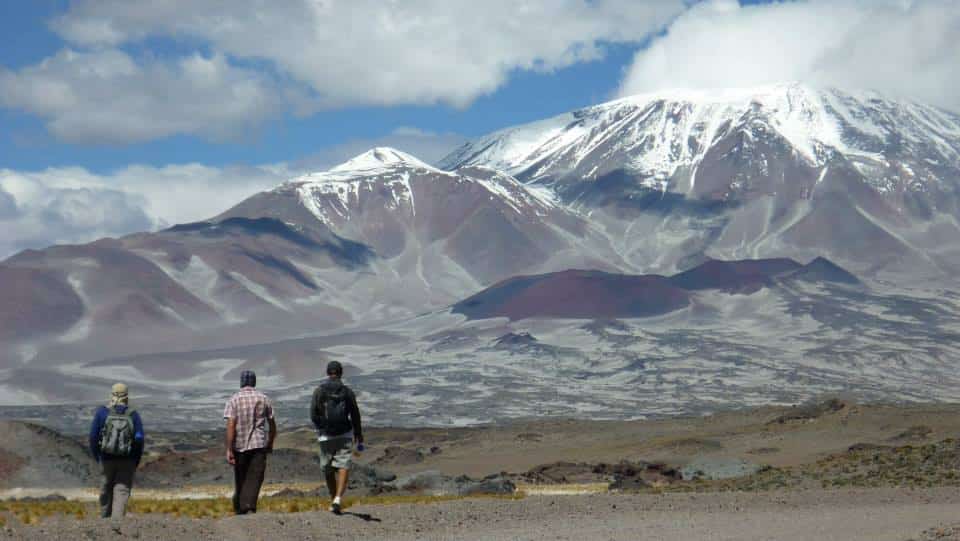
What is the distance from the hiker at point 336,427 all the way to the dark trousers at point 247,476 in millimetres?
805

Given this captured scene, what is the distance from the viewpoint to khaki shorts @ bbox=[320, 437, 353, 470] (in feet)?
56.5

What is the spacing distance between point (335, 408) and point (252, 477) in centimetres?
133

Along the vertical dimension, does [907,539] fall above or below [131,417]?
below

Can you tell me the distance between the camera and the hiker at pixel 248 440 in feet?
55.2

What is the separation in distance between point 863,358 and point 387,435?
349 ft

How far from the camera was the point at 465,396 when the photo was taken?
156 meters

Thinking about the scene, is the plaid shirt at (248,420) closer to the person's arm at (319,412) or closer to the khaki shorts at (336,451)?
the person's arm at (319,412)

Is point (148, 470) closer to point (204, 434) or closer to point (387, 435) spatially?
point (387, 435)

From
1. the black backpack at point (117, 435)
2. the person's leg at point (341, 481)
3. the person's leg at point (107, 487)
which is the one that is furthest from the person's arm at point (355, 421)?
the person's leg at point (107, 487)

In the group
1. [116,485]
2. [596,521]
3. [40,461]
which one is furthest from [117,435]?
[40,461]

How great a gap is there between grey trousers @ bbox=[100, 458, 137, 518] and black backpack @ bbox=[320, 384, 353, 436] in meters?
2.41

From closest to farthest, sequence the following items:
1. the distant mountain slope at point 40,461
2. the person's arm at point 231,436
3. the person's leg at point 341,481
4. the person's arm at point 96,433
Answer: the person's arm at point 96,433 → the person's arm at point 231,436 → the person's leg at point 341,481 → the distant mountain slope at point 40,461

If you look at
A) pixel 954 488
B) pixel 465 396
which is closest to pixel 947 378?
pixel 465 396

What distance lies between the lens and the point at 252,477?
1689 cm
